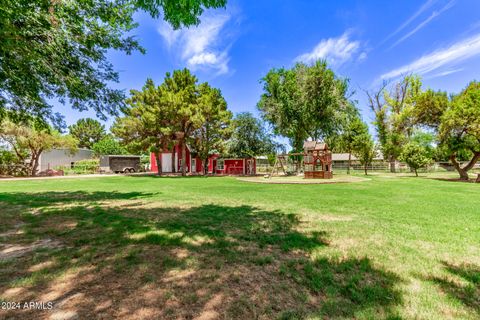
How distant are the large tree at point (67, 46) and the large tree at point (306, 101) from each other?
21.7 meters

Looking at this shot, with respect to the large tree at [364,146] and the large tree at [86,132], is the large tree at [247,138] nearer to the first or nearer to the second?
the large tree at [364,146]

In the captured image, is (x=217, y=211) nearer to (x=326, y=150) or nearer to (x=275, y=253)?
(x=275, y=253)

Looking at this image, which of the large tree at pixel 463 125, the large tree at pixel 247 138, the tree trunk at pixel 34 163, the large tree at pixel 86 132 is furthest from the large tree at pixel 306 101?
the large tree at pixel 86 132

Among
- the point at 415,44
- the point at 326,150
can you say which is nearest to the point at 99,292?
the point at 326,150

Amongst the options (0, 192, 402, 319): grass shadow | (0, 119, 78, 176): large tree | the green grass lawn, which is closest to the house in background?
(0, 119, 78, 176): large tree

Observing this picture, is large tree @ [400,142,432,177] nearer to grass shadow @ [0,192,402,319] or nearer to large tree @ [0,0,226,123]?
grass shadow @ [0,192,402,319]

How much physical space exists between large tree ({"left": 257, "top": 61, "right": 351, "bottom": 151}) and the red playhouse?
5.93m

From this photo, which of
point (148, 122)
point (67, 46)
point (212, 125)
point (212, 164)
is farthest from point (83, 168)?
point (67, 46)

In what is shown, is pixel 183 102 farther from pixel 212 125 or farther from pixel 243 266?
pixel 243 266

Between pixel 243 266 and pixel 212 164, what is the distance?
2996cm

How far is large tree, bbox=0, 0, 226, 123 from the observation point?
13.8 ft

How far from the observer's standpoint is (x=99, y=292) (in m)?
2.44

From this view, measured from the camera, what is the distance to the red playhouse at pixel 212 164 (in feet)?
101

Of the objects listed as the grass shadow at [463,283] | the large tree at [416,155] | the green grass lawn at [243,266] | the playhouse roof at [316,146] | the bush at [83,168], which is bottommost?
the grass shadow at [463,283]
